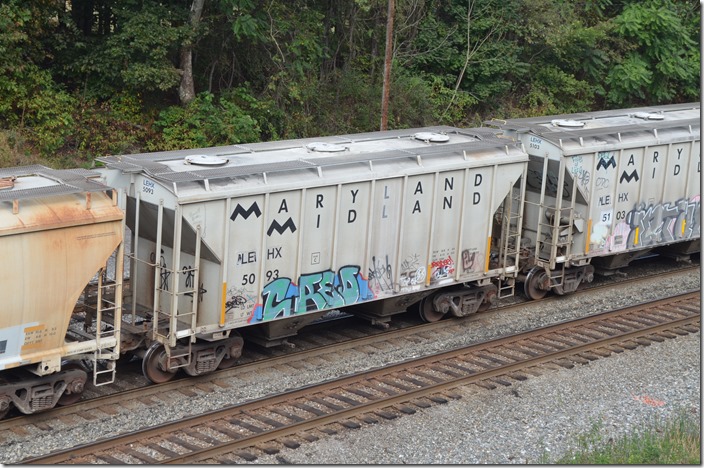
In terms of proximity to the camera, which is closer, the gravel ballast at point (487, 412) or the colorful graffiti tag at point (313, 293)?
the gravel ballast at point (487, 412)

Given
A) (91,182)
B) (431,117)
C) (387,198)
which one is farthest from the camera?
(431,117)

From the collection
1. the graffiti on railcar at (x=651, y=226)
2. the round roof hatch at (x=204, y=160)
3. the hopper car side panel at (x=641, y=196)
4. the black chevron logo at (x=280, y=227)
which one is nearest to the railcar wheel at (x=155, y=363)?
the black chevron logo at (x=280, y=227)

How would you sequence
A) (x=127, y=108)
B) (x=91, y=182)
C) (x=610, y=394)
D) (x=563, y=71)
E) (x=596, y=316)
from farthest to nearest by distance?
(x=563, y=71)
(x=127, y=108)
(x=596, y=316)
(x=610, y=394)
(x=91, y=182)

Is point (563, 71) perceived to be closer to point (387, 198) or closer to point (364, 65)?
point (364, 65)

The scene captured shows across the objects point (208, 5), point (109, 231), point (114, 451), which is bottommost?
point (114, 451)

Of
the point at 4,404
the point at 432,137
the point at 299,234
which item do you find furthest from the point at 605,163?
the point at 4,404

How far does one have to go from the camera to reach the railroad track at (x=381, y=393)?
12523 millimetres

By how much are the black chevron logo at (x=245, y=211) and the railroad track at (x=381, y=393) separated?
2.83 metres

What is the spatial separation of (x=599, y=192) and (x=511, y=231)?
7.03ft

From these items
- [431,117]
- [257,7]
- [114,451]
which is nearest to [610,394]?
[114,451]

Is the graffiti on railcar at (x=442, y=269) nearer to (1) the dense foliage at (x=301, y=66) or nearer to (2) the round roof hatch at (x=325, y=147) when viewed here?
(2) the round roof hatch at (x=325, y=147)

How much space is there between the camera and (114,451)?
12.5 meters

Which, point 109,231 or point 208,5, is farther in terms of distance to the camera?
point 208,5

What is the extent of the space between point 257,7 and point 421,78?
25.3 ft
